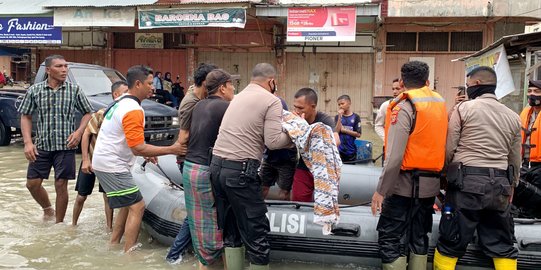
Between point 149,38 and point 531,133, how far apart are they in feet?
50.0

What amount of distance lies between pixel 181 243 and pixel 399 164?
2.12m

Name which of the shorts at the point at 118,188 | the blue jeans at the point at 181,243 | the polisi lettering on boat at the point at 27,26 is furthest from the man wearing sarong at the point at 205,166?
the polisi lettering on boat at the point at 27,26

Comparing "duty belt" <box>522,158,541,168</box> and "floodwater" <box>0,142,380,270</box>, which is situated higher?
"duty belt" <box>522,158,541,168</box>

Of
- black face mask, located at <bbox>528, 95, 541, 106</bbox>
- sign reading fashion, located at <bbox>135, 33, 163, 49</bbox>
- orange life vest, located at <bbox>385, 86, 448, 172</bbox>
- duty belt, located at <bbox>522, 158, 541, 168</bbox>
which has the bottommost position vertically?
duty belt, located at <bbox>522, 158, 541, 168</bbox>

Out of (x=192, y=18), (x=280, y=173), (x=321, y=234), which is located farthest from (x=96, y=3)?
(x=321, y=234)

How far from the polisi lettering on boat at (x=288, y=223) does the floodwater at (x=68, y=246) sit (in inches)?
14.1

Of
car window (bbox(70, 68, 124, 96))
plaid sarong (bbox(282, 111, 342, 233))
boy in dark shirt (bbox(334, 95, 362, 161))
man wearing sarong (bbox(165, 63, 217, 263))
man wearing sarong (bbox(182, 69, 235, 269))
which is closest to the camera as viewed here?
plaid sarong (bbox(282, 111, 342, 233))

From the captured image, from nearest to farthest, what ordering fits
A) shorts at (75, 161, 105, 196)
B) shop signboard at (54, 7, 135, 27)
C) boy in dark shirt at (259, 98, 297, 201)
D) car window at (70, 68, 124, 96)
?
boy in dark shirt at (259, 98, 297, 201), shorts at (75, 161, 105, 196), car window at (70, 68, 124, 96), shop signboard at (54, 7, 135, 27)

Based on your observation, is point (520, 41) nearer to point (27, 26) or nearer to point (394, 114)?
point (394, 114)

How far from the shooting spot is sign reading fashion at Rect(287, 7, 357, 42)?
1371cm

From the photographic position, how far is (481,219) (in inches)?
159

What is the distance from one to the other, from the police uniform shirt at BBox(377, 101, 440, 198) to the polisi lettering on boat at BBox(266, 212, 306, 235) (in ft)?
3.20

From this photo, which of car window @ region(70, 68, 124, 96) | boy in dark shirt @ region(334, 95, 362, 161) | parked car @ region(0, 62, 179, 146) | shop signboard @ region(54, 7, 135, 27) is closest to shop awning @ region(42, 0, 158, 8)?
shop signboard @ region(54, 7, 135, 27)

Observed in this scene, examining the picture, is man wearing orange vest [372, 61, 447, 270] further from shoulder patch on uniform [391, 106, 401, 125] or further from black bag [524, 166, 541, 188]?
black bag [524, 166, 541, 188]
